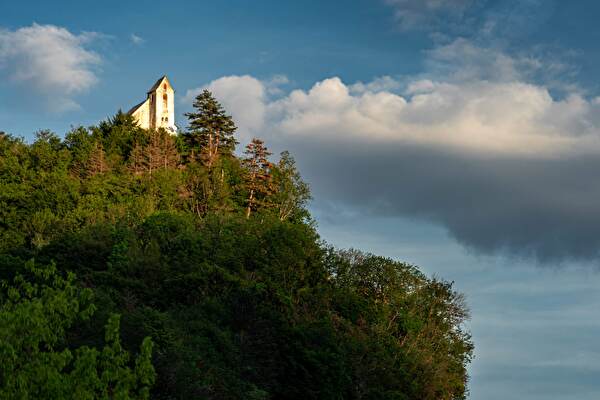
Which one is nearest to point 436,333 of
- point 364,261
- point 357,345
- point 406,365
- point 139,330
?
point 364,261

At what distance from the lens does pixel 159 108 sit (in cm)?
13250

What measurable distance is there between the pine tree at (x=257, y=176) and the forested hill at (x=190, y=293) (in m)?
0.22

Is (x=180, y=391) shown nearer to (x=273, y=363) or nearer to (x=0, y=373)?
(x=0, y=373)

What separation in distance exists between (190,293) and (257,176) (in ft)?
140

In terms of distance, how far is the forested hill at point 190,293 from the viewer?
24625 mm

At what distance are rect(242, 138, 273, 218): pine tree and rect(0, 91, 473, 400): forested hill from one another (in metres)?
0.22

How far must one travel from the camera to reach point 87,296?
83.7ft

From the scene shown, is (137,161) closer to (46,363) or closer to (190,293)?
(190,293)

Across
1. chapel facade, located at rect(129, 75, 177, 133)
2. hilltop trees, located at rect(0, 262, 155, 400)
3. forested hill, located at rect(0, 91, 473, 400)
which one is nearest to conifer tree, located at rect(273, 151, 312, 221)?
forested hill, located at rect(0, 91, 473, 400)

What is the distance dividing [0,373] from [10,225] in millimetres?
65845

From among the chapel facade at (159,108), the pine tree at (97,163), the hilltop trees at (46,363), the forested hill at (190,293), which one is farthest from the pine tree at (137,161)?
the hilltop trees at (46,363)

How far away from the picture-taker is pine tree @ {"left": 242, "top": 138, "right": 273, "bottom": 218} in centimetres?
9538

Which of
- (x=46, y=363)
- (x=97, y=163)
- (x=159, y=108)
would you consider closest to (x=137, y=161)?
(x=97, y=163)

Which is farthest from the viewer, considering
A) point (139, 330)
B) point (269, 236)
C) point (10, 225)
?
point (10, 225)
